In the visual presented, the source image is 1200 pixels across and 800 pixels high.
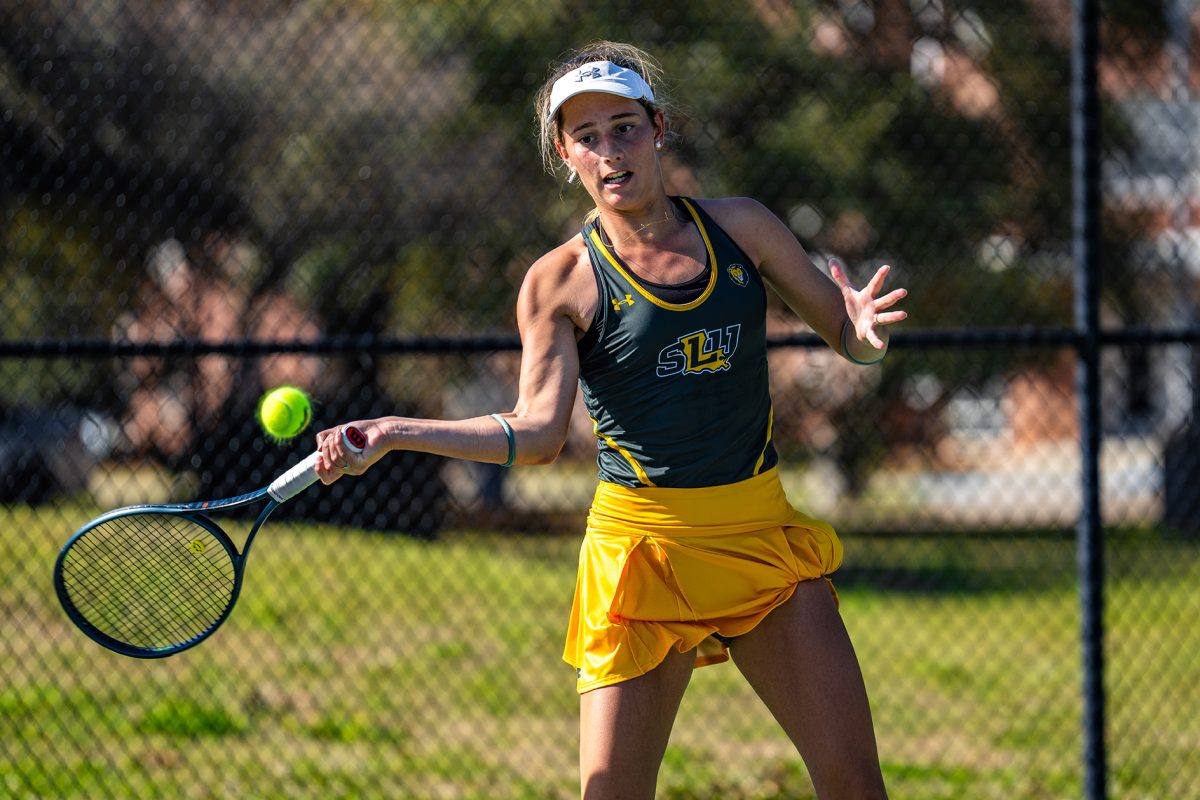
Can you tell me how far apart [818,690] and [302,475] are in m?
1.20

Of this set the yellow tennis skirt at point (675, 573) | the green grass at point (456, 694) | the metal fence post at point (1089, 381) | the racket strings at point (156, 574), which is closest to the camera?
the yellow tennis skirt at point (675, 573)

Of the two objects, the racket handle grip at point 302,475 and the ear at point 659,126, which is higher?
the ear at point 659,126

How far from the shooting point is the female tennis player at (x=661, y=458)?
2.91m

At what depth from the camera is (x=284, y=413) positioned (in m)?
3.01

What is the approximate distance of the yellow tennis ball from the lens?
301 centimetres

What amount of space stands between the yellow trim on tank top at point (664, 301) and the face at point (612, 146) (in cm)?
10

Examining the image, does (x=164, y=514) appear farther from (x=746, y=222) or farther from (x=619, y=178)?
(x=746, y=222)

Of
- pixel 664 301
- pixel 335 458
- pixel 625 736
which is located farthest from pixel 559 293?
pixel 625 736

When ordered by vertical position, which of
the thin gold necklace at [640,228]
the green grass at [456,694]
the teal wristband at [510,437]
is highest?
the thin gold necklace at [640,228]

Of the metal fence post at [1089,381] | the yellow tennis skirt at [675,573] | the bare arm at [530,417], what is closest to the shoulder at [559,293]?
the bare arm at [530,417]

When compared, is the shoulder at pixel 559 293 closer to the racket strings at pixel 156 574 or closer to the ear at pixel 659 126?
the ear at pixel 659 126

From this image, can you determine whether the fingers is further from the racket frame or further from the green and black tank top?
the green and black tank top

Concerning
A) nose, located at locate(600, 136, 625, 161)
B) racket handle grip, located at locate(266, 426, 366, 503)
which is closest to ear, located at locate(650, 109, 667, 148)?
nose, located at locate(600, 136, 625, 161)

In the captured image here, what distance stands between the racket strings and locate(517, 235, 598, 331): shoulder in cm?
94
